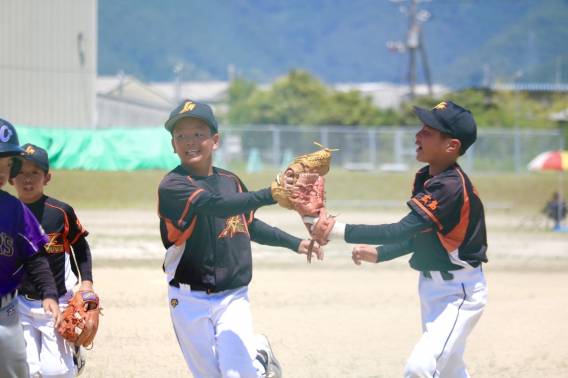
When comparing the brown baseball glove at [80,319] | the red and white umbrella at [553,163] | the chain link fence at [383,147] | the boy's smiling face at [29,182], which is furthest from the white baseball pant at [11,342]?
the chain link fence at [383,147]

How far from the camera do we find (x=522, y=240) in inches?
563

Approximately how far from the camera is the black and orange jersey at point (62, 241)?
4.06 metres

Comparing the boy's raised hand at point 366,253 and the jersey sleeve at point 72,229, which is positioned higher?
the jersey sleeve at point 72,229

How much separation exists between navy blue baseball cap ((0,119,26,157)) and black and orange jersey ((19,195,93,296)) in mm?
898

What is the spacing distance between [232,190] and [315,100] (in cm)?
4491

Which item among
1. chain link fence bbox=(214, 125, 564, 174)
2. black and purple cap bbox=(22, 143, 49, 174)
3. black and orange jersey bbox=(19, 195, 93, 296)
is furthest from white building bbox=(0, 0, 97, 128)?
black and orange jersey bbox=(19, 195, 93, 296)

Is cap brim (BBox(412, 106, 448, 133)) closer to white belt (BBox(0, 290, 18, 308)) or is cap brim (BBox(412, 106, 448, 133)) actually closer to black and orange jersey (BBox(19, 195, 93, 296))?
black and orange jersey (BBox(19, 195, 93, 296))

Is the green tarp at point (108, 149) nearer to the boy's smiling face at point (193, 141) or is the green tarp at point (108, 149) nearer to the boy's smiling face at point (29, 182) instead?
the boy's smiling face at point (29, 182)

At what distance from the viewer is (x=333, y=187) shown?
22.2 meters

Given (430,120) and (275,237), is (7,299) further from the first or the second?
(430,120)

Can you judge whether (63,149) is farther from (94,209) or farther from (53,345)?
(53,345)

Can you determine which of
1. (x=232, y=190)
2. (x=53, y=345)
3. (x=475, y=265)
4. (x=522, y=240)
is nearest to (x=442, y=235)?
(x=475, y=265)

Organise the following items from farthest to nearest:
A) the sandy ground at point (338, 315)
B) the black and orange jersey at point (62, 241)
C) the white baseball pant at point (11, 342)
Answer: the sandy ground at point (338, 315) < the black and orange jersey at point (62, 241) < the white baseball pant at point (11, 342)

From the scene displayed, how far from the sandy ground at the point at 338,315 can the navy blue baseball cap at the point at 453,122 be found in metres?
2.30
